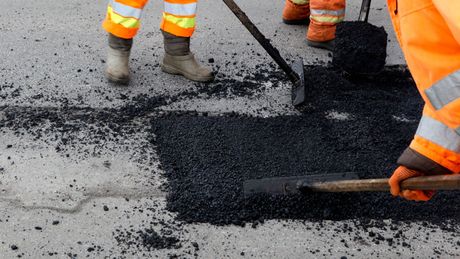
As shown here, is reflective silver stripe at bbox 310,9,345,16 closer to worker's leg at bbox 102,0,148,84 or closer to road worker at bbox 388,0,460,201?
worker's leg at bbox 102,0,148,84

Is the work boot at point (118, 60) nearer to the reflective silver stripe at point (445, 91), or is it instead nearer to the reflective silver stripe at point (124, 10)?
the reflective silver stripe at point (124, 10)

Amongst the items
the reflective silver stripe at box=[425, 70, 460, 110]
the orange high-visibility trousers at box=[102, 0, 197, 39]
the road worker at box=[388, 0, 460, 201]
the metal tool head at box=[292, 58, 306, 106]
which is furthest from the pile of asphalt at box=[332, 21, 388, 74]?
the reflective silver stripe at box=[425, 70, 460, 110]

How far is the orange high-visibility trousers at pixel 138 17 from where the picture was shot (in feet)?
12.9

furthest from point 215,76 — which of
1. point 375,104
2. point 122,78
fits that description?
point 375,104

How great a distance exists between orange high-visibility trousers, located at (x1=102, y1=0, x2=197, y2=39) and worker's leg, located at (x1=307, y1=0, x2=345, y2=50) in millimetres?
1141

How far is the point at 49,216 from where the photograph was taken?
9.72 ft

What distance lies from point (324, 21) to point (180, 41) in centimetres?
125

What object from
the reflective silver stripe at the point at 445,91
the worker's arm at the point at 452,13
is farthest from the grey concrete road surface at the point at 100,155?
the worker's arm at the point at 452,13

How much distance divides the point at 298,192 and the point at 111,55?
5.72 ft

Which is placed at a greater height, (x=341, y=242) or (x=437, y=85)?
(x=437, y=85)

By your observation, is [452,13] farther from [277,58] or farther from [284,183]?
[277,58]

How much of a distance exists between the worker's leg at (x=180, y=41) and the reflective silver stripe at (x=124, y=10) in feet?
0.73

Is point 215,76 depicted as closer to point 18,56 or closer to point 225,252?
point 18,56

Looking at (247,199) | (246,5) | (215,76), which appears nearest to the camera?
(247,199)
